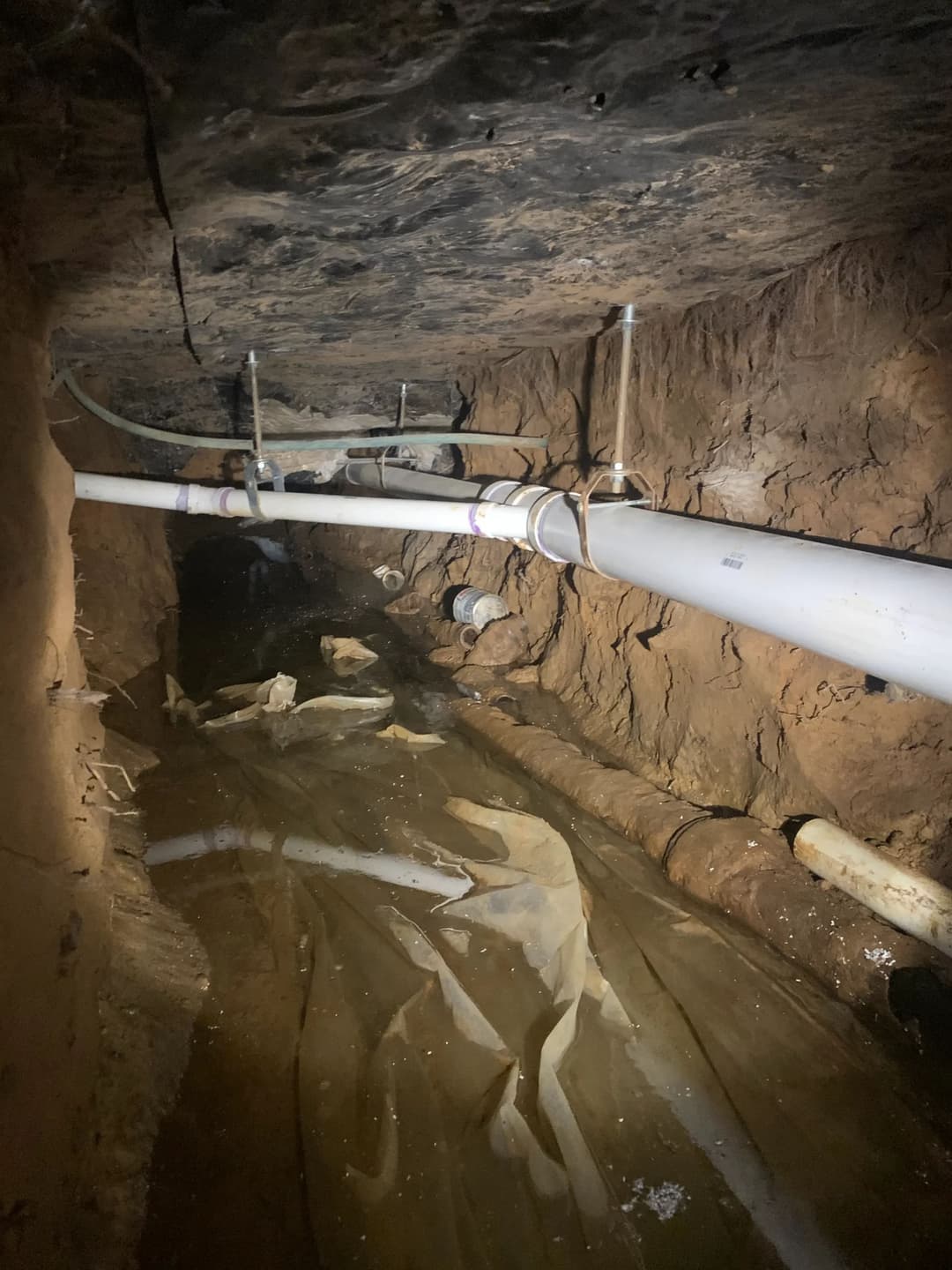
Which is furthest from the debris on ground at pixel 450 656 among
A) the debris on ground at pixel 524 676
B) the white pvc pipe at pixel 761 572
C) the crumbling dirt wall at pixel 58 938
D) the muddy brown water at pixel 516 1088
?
the crumbling dirt wall at pixel 58 938

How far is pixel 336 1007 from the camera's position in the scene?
1.78 m

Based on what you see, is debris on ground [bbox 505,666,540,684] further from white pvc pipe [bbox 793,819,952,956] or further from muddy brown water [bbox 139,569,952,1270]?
white pvc pipe [bbox 793,819,952,956]

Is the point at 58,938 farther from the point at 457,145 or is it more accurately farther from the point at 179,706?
the point at 179,706

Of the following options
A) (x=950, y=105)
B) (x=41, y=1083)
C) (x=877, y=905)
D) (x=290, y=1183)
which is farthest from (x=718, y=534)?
(x=41, y=1083)

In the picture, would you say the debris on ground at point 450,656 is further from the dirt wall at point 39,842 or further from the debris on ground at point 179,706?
the dirt wall at point 39,842

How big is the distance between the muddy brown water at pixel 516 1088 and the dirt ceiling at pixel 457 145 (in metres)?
1.87

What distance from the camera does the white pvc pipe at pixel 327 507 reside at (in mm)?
2727

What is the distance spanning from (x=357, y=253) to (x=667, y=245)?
89cm

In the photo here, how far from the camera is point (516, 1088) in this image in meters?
1.57

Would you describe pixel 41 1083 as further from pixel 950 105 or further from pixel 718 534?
pixel 950 105

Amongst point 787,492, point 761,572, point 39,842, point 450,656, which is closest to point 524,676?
point 450,656

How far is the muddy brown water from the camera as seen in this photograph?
1.35m

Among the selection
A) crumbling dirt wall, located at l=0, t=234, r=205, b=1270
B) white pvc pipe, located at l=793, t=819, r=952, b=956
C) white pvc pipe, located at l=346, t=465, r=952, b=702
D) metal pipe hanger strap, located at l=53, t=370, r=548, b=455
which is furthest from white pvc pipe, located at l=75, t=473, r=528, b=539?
white pvc pipe, located at l=793, t=819, r=952, b=956

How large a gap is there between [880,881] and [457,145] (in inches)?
83.9
